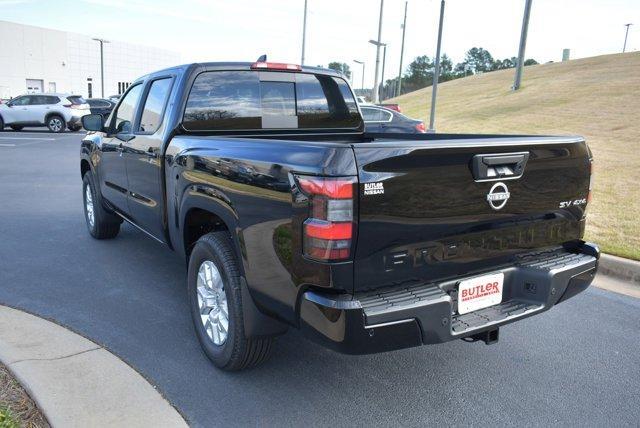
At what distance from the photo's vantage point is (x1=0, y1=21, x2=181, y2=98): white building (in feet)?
190

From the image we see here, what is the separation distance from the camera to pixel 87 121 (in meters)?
5.52

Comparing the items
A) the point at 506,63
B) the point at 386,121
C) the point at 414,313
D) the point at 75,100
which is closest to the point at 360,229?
the point at 414,313

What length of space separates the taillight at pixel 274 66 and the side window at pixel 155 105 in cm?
69

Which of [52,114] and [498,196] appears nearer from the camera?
[498,196]

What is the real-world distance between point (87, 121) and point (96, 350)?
2901mm

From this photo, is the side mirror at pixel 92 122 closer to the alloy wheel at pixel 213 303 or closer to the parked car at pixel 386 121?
the alloy wheel at pixel 213 303

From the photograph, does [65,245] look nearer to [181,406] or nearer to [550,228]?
[181,406]

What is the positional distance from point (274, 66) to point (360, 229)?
2.38 metres

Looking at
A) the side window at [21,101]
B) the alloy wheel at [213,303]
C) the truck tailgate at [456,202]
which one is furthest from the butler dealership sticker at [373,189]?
the side window at [21,101]

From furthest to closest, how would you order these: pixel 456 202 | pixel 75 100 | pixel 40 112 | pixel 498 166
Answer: pixel 75 100 < pixel 40 112 < pixel 498 166 < pixel 456 202

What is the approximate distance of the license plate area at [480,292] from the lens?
9.07 feet

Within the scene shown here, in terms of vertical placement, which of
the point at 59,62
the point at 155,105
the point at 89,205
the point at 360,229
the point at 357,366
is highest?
the point at 59,62

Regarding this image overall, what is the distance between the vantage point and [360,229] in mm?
2414

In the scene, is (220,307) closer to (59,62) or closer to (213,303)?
(213,303)
